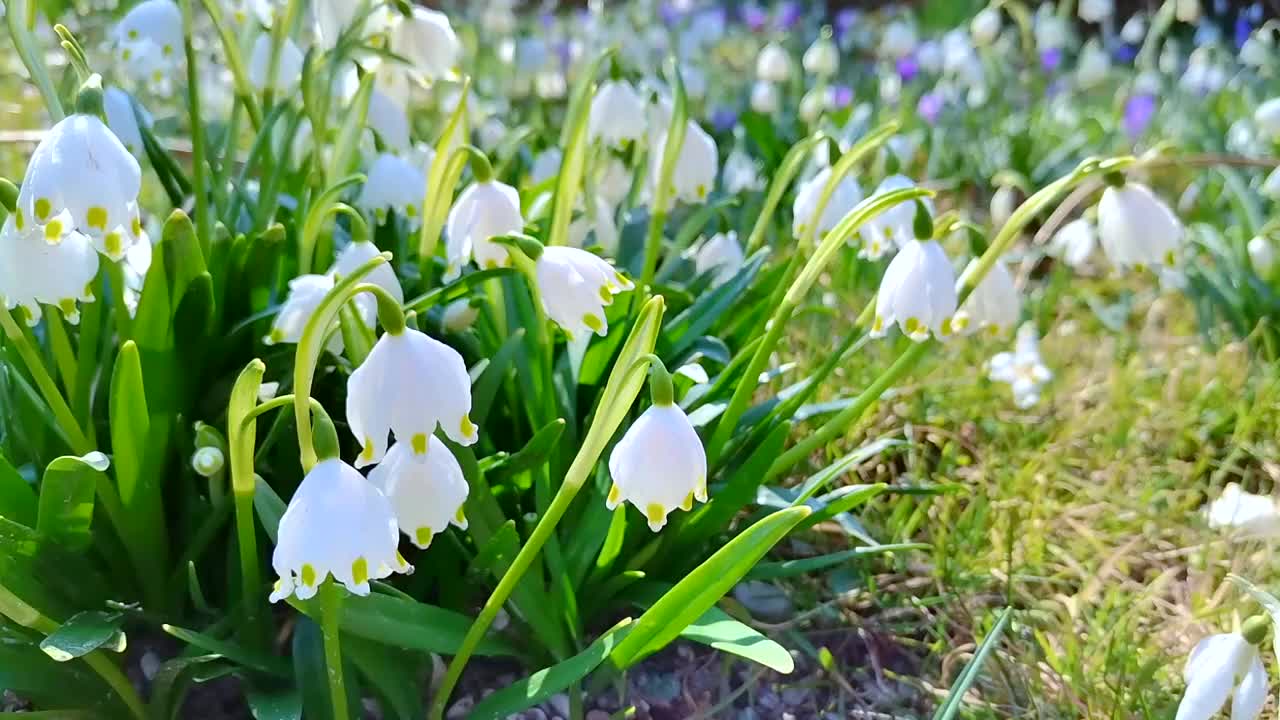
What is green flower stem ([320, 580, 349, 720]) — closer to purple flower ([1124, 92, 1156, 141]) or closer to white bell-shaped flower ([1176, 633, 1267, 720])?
white bell-shaped flower ([1176, 633, 1267, 720])

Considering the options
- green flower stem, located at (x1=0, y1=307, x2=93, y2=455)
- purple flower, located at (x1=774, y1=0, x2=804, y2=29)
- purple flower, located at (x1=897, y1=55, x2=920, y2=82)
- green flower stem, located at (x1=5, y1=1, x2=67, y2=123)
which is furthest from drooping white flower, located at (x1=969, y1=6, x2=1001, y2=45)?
green flower stem, located at (x1=0, y1=307, x2=93, y2=455)

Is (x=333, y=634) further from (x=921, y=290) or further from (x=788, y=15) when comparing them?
(x=788, y=15)

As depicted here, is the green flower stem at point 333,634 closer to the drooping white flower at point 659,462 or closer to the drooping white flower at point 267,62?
the drooping white flower at point 659,462

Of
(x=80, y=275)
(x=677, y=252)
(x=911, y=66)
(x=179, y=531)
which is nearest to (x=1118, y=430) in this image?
(x=677, y=252)

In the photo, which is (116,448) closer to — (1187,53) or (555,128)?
(555,128)

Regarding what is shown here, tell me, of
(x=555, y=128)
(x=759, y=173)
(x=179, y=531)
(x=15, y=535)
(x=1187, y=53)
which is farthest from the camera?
(x=1187, y=53)

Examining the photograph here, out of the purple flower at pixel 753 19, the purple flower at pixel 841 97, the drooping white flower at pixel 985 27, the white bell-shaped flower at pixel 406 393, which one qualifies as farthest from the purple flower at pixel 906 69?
the white bell-shaped flower at pixel 406 393
